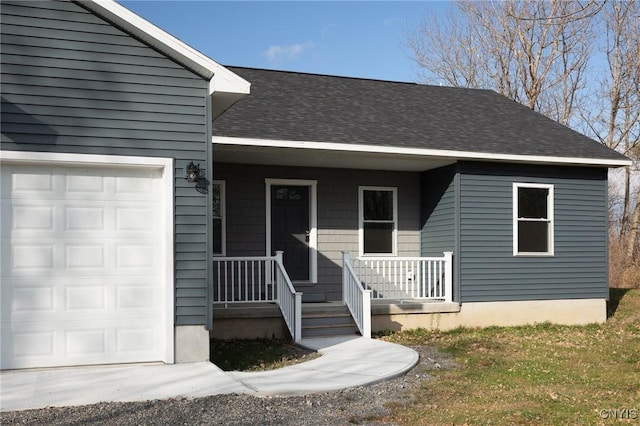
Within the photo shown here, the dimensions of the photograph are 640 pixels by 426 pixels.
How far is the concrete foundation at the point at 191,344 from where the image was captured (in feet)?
26.5

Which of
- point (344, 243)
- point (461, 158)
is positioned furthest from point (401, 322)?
point (461, 158)

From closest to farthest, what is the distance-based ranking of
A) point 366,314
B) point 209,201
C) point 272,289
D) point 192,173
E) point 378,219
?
point 192,173 < point 209,201 < point 366,314 < point 272,289 < point 378,219

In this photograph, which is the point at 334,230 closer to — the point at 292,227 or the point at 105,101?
the point at 292,227

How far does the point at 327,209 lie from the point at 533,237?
12.8 feet

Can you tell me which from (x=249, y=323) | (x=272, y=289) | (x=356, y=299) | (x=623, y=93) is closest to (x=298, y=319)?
(x=249, y=323)

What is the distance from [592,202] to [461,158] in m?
3.17

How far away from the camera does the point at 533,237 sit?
1291cm

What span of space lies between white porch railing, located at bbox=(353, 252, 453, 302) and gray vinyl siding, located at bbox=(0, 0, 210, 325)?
456cm

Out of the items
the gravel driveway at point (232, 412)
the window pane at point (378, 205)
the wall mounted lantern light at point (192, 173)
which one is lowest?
the gravel driveway at point (232, 412)

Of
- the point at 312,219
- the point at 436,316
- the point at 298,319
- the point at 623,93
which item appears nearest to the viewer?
the point at 298,319

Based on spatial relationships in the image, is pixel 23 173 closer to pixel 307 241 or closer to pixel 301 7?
pixel 307 241

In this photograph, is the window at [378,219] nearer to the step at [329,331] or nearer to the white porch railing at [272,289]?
the white porch railing at [272,289]

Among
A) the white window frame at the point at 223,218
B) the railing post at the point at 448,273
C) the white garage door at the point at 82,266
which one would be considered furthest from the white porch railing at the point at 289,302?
the railing post at the point at 448,273

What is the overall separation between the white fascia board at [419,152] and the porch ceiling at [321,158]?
0.49ft
